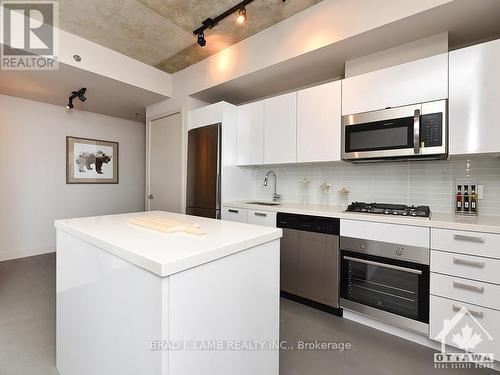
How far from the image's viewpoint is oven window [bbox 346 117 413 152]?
2.05 metres

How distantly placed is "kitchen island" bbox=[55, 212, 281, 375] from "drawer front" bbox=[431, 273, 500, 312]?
123cm

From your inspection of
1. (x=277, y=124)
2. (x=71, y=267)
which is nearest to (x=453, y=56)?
(x=277, y=124)

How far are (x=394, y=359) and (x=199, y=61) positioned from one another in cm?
365

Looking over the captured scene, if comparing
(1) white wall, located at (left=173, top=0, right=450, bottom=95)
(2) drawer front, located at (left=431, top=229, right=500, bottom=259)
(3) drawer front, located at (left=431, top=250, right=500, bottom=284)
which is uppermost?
(1) white wall, located at (left=173, top=0, right=450, bottom=95)

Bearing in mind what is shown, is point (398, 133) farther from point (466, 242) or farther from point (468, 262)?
point (468, 262)

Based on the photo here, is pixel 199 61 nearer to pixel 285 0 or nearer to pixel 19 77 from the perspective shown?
pixel 285 0

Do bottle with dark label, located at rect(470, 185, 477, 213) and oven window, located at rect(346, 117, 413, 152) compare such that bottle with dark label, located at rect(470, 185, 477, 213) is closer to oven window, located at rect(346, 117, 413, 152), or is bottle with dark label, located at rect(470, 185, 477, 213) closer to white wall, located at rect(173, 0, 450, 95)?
oven window, located at rect(346, 117, 413, 152)

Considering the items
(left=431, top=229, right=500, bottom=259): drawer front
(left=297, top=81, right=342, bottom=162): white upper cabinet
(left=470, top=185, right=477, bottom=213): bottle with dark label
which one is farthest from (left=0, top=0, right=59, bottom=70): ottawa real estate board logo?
(left=470, top=185, right=477, bottom=213): bottle with dark label

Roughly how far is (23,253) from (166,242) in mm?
4216

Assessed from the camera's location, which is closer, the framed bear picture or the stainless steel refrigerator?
the stainless steel refrigerator

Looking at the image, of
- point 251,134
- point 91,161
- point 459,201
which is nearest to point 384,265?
point 459,201

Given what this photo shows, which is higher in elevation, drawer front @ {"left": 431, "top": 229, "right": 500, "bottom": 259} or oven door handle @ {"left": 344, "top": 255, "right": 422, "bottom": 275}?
drawer front @ {"left": 431, "top": 229, "right": 500, "bottom": 259}

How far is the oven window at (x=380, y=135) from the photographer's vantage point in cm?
205

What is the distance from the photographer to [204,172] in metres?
3.27
